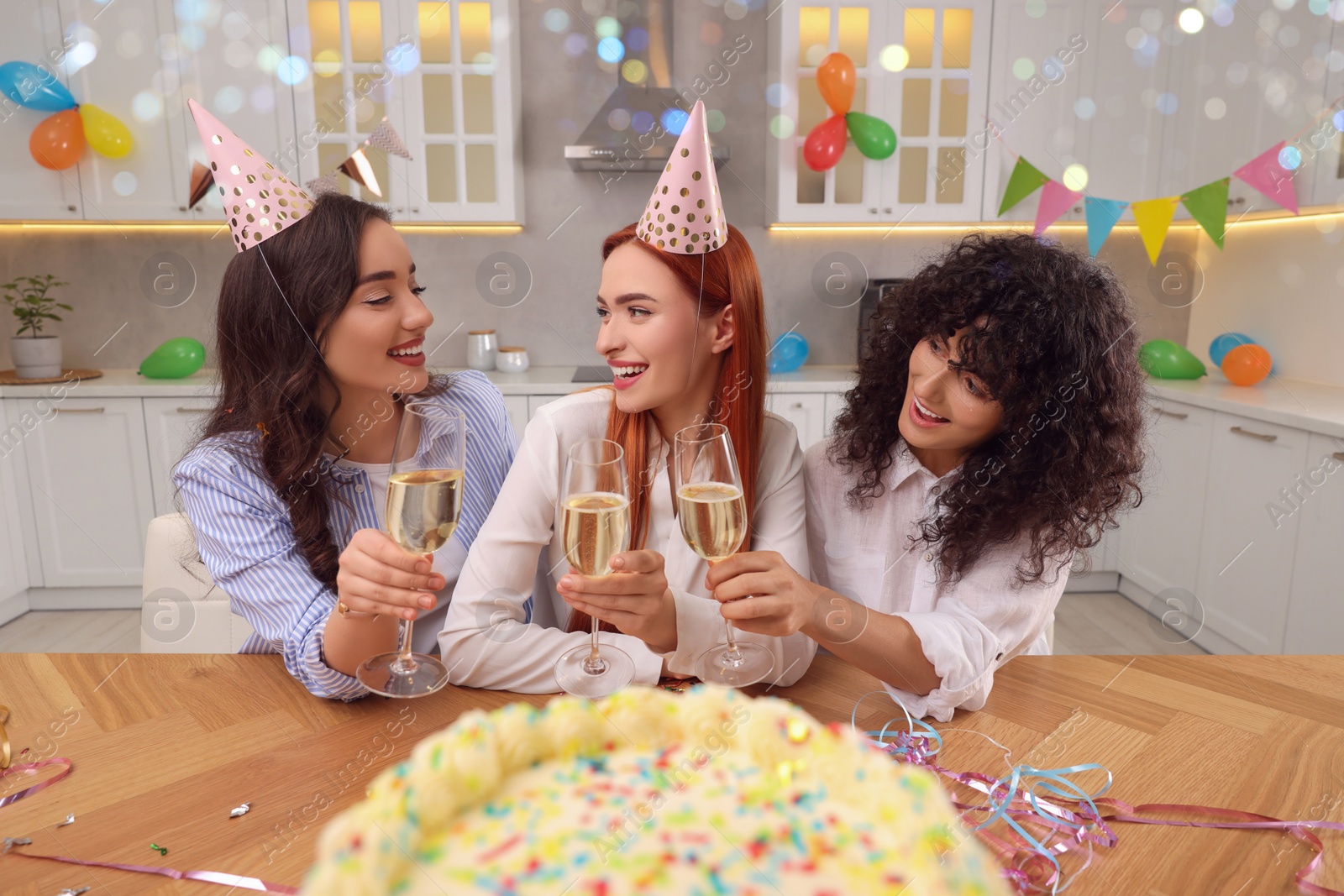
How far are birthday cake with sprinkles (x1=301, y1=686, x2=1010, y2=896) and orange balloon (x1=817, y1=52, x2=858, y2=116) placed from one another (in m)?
3.21

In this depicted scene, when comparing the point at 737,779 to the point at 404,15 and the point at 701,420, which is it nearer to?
the point at 701,420

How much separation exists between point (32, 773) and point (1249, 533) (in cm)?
331

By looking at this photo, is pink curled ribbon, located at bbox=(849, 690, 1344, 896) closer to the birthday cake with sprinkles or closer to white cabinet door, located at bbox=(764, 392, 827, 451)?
the birthday cake with sprinkles

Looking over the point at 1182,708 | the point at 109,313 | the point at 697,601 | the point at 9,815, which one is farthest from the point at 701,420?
the point at 109,313

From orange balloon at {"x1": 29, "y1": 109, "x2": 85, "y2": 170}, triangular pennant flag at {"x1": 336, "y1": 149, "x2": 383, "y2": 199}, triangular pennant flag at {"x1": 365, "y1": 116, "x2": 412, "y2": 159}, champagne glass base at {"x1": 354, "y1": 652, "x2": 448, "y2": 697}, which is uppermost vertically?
orange balloon at {"x1": 29, "y1": 109, "x2": 85, "y2": 170}

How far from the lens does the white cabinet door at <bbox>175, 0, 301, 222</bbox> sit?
3189mm

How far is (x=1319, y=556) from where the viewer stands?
2.53 meters

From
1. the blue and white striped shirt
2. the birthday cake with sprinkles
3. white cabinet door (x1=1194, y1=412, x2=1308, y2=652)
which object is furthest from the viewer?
white cabinet door (x1=1194, y1=412, x2=1308, y2=652)

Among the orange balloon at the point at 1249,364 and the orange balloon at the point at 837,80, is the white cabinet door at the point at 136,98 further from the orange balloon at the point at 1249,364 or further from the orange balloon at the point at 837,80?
the orange balloon at the point at 1249,364

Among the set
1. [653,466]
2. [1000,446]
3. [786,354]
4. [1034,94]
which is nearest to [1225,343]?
[1034,94]

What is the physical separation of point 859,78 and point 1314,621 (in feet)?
8.38

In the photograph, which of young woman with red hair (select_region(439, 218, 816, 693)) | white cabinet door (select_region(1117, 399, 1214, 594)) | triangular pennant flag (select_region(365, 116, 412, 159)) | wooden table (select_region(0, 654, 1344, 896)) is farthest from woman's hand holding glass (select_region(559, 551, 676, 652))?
white cabinet door (select_region(1117, 399, 1214, 594))

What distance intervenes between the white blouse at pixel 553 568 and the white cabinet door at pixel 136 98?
9.57ft

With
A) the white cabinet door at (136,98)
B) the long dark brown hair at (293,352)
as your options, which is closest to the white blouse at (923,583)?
the long dark brown hair at (293,352)
